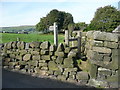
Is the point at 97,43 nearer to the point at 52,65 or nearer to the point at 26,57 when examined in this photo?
the point at 52,65

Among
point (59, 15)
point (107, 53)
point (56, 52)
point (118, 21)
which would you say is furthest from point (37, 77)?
point (59, 15)

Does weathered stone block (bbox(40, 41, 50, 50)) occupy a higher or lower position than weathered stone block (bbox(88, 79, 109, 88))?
higher

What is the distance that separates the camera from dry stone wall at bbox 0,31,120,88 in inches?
288

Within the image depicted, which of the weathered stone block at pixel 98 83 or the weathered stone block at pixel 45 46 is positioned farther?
the weathered stone block at pixel 45 46

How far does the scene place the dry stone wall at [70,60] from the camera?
288 inches

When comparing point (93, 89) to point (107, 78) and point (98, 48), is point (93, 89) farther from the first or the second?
point (98, 48)

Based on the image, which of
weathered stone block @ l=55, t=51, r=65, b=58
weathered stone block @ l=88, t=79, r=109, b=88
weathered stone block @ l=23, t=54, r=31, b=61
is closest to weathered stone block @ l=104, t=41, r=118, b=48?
weathered stone block @ l=88, t=79, r=109, b=88

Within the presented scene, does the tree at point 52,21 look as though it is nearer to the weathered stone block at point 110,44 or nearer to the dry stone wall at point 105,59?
the dry stone wall at point 105,59

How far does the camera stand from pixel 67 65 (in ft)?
27.8

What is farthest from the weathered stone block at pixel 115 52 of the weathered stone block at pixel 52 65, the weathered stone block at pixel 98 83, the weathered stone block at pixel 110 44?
the weathered stone block at pixel 52 65

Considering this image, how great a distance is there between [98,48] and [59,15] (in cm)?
4784

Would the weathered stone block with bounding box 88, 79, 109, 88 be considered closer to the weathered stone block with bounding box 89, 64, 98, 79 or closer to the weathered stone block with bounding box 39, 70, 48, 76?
the weathered stone block with bounding box 89, 64, 98, 79

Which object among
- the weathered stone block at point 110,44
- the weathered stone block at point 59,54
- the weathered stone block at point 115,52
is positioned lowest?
the weathered stone block at point 59,54

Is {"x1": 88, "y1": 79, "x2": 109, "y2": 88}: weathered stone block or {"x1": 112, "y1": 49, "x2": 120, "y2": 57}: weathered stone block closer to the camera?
{"x1": 112, "y1": 49, "x2": 120, "y2": 57}: weathered stone block
